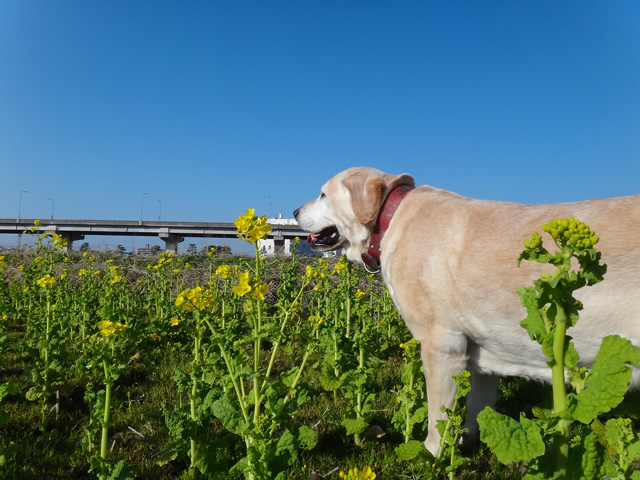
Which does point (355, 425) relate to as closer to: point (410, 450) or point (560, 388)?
point (410, 450)

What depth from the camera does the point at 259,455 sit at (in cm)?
224

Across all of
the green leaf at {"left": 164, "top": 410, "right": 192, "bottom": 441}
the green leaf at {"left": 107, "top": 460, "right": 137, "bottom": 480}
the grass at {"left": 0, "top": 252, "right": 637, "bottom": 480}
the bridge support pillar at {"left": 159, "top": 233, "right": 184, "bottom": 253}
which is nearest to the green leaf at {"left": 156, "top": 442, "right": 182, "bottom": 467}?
the grass at {"left": 0, "top": 252, "right": 637, "bottom": 480}

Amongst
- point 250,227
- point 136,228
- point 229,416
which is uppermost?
point 136,228

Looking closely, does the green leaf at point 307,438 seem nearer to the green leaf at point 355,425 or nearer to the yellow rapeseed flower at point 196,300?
the green leaf at point 355,425

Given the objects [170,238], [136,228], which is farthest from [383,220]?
[136,228]

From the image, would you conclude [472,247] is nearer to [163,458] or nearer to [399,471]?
[399,471]

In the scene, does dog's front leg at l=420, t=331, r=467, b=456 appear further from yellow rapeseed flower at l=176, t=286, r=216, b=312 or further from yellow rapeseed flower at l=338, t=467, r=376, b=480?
yellow rapeseed flower at l=176, t=286, r=216, b=312

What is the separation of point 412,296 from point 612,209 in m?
1.35

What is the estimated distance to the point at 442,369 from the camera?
10.6 ft

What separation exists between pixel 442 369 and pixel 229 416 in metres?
1.44

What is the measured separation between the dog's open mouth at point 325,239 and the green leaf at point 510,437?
341 cm

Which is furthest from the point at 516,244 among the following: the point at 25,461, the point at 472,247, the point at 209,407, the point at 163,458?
the point at 25,461

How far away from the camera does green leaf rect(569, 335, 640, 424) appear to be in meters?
1.29

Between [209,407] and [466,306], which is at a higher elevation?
[466,306]
